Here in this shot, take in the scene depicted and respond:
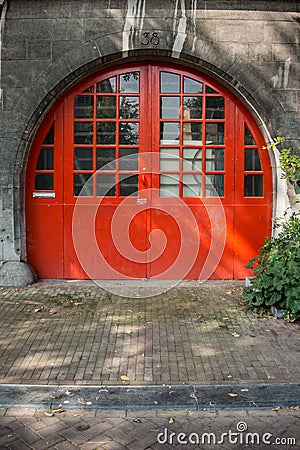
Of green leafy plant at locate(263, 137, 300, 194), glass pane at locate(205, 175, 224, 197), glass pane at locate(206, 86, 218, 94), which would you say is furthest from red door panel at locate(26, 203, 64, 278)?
green leafy plant at locate(263, 137, 300, 194)

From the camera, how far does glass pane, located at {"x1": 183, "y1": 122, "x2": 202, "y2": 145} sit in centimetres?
794

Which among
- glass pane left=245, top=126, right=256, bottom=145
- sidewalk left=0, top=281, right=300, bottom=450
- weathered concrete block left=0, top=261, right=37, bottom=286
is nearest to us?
sidewalk left=0, top=281, right=300, bottom=450

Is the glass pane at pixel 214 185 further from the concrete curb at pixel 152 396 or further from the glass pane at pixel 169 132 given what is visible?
the concrete curb at pixel 152 396

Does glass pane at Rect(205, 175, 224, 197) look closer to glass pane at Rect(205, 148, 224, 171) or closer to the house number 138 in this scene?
glass pane at Rect(205, 148, 224, 171)

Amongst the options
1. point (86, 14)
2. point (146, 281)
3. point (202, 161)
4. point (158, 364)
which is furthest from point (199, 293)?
point (86, 14)

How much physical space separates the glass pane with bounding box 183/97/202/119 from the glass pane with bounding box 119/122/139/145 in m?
0.80

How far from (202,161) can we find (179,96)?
108 cm

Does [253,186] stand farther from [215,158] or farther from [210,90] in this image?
[210,90]

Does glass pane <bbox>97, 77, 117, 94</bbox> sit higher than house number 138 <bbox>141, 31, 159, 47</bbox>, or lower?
lower

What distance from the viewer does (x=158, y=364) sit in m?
4.79

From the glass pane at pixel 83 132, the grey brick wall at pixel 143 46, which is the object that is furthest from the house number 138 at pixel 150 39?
the glass pane at pixel 83 132

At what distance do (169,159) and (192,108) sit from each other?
2.87 feet

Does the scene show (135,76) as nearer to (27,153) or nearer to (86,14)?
(86,14)

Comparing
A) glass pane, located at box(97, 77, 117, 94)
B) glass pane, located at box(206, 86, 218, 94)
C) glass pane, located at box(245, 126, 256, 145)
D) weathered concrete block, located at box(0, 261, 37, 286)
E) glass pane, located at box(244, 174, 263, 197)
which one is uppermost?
glass pane, located at box(97, 77, 117, 94)
